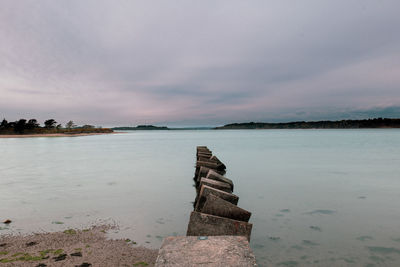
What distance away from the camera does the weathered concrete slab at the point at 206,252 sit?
114 inches

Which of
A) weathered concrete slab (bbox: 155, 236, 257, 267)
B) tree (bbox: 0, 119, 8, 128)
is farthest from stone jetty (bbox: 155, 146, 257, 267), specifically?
tree (bbox: 0, 119, 8, 128)

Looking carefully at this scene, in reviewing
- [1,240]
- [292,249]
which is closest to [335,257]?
[292,249]

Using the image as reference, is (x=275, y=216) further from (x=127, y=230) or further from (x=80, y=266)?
(x=80, y=266)

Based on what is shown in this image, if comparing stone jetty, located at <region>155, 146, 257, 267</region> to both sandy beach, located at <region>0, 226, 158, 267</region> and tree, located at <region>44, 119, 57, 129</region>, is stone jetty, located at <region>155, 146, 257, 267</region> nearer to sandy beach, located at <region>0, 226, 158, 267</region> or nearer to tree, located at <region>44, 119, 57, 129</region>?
sandy beach, located at <region>0, 226, 158, 267</region>

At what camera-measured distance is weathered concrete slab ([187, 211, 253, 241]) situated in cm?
404

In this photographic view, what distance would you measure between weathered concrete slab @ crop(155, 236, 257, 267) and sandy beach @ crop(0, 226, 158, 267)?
145 centimetres

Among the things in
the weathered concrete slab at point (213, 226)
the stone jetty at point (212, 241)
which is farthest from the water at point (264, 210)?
the stone jetty at point (212, 241)

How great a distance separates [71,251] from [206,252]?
10.1 ft

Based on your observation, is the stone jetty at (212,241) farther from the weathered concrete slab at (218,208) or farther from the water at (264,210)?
the water at (264,210)

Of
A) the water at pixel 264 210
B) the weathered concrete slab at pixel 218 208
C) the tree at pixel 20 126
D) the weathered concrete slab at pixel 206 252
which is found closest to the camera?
the weathered concrete slab at pixel 206 252

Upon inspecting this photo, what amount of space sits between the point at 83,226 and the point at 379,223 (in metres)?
7.90

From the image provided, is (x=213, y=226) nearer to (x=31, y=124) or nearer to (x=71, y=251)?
(x=71, y=251)

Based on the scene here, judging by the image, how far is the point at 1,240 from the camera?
17.5 ft

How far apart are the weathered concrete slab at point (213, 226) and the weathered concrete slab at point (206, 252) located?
463 mm
